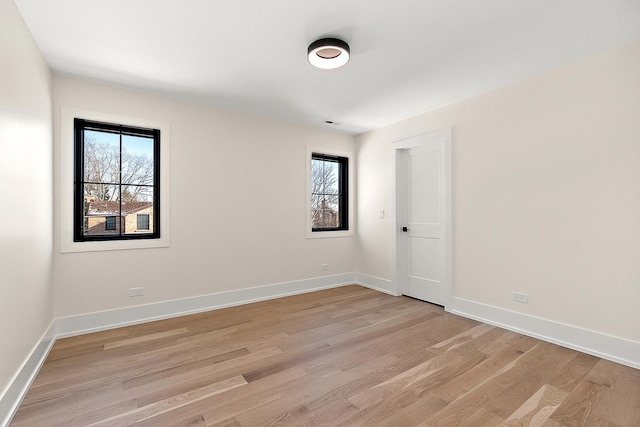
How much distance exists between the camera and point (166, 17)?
2102 millimetres

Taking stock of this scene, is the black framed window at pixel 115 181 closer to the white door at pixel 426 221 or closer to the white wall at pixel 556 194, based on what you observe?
the white door at pixel 426 221

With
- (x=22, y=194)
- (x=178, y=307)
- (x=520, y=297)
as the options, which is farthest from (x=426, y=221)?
(x=22, y=194)

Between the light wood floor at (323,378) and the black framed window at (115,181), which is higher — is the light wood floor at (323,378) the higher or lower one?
the lower one

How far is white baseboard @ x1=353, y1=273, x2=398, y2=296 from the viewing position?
455 cm

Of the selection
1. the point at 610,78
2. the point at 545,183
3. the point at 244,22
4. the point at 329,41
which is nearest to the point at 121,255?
the point at 244,22

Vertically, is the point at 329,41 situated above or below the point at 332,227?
above

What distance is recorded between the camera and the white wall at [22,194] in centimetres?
179

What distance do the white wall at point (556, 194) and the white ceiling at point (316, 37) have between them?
12.0 inches

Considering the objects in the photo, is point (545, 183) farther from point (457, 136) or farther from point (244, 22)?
point (244, 22)

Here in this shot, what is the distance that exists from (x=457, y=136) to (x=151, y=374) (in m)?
3.85

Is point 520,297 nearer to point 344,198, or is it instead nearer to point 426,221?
point 426,221

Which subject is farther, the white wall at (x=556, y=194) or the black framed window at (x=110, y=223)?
the black framed window at (x=110, y=223)

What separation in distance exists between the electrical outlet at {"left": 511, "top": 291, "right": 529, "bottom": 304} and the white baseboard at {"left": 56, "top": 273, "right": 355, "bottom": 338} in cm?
250

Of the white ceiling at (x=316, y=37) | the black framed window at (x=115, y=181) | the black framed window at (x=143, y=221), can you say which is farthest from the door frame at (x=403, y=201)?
the black framed window at (x=143, y=221)
